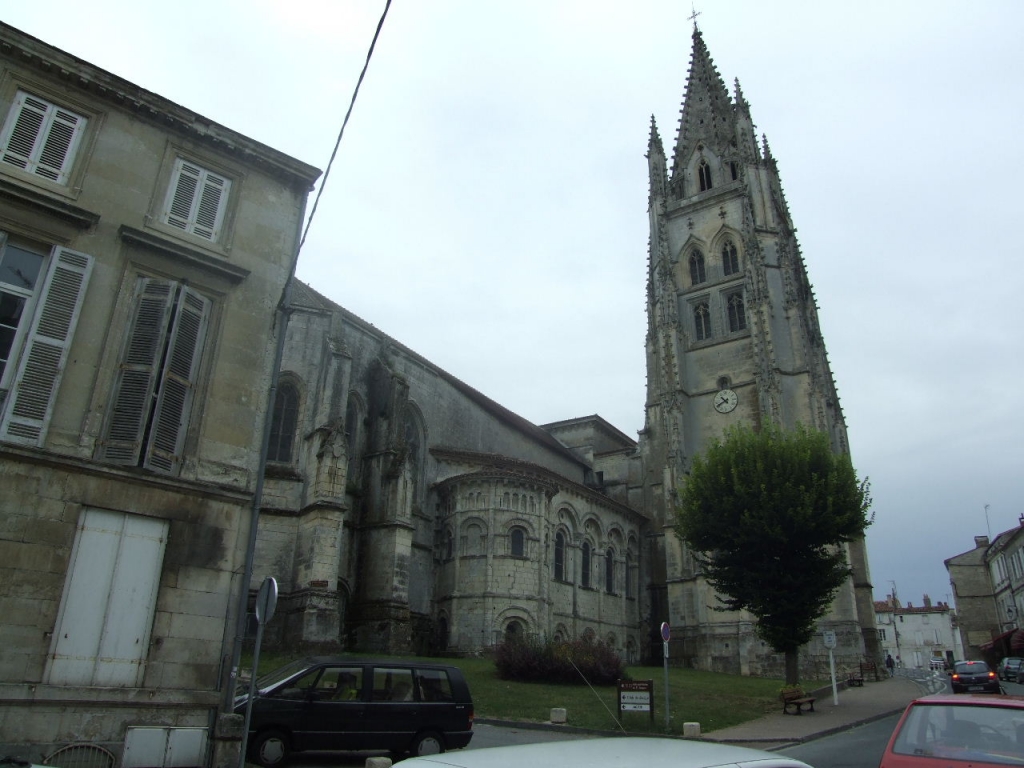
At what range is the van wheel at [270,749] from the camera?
10.3 metres

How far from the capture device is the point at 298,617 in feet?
74.1

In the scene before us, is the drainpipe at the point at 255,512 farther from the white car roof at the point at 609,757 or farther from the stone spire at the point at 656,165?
the stone spire at the point at 656,165

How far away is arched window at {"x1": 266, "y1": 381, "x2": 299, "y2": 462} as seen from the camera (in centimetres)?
2559

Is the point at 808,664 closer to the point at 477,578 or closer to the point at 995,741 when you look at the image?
the point at 477,578

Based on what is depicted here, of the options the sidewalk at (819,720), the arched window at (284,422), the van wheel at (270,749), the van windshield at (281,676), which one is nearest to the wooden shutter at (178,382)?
the van windshield at (281,676)

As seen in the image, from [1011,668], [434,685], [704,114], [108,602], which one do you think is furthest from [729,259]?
[108,602]

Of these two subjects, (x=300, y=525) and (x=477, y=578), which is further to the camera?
(x=477, y=578)

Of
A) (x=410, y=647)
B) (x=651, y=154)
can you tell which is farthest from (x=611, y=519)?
(x=651, y=154)

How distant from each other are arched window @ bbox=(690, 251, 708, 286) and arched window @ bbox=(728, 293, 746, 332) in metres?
2.87

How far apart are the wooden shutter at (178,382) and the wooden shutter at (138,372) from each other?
14 centimetres

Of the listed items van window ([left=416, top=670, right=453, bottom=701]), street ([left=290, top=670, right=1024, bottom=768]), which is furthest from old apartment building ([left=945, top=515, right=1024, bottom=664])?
van window ([left=416, top=670, right=453, bottom=701])

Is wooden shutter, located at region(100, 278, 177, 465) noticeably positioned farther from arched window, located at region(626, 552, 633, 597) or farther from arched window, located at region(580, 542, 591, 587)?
arched window, located at region(626, 552, 633, 597)

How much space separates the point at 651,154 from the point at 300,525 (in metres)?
38.6

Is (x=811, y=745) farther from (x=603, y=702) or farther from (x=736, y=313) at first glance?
(x=736, y=313)
